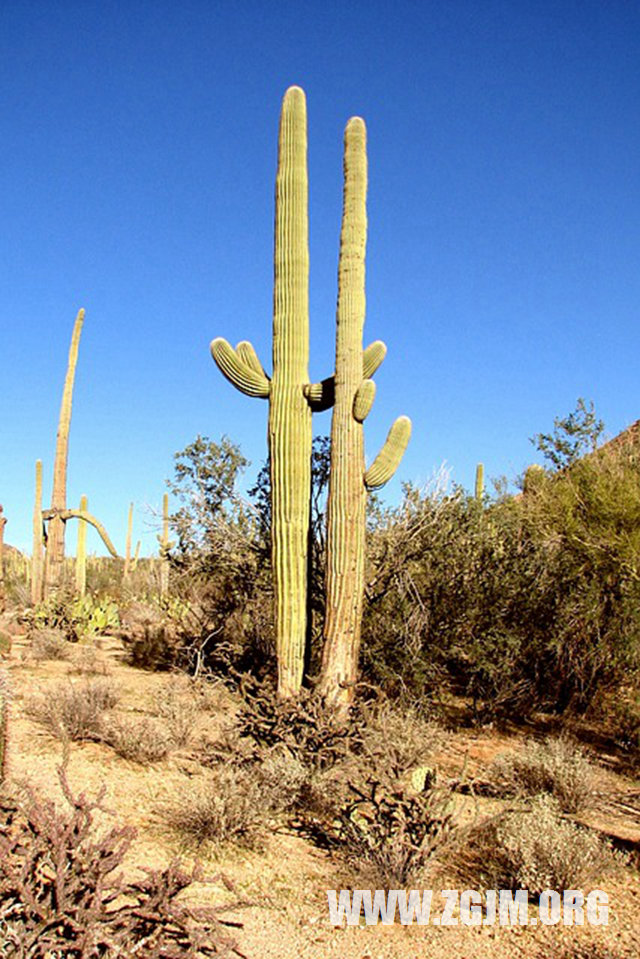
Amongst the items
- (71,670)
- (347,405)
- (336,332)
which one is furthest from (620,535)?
(71,670)

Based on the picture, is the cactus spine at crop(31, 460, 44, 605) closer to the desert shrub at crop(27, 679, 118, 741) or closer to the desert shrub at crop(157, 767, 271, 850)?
the desert shrub at crop(27, 679, 118, 741)

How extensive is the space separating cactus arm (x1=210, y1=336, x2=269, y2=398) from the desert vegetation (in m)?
0.03

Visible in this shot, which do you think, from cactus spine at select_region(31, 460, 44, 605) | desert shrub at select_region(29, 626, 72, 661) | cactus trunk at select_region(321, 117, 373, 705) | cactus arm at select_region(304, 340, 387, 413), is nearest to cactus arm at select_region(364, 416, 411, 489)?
cactus trunk at select_region(321, 117, 373, 705)

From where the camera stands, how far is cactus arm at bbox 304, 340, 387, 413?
350 inches

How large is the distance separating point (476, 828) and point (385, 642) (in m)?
4.13

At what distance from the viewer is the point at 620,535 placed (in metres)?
8.34

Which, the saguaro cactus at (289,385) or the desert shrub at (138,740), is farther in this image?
the saguaro cactus at (289,385)

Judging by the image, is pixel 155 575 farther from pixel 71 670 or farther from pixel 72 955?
pixel 72 955

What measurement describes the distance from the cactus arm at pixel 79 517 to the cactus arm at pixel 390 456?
35.8ft

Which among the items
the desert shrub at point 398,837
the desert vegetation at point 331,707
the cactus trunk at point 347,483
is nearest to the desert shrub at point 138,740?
the desert vegetation at point 331,707

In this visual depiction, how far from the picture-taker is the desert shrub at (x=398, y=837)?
466cm

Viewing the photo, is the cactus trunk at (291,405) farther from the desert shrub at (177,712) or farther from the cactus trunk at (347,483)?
the desert shrub at (177,712)

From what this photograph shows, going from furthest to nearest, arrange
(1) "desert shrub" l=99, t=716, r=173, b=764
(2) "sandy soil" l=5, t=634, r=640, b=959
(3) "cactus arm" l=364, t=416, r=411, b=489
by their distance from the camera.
Result: (3) "cactus arm" l=364, t=416, r=411, b=489
(1) "desert shrub" l=99, t=716, r=173, b=764
(2) "sandy soil" l=5, t=634, r=640, b=959

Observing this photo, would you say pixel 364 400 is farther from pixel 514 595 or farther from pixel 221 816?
pixel 221 816
